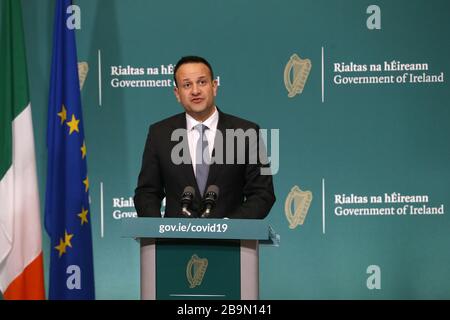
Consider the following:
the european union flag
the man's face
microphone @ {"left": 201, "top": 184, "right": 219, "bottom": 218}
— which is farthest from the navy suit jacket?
the european union flag

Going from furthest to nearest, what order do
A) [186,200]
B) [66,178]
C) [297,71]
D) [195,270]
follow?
[297,71], [66,178], [186,200], [195,270]

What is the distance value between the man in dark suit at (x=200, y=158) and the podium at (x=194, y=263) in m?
0.56

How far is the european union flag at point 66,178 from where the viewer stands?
4.80m

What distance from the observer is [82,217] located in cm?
484

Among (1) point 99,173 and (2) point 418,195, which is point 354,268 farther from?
(1) point 99,173

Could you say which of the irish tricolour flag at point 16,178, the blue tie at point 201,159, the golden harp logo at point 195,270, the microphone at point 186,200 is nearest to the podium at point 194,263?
the golden harp logo at point 195,270

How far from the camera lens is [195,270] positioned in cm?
300

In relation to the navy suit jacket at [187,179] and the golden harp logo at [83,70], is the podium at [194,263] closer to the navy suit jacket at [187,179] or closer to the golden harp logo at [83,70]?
the navy suit jacket at [187,179]

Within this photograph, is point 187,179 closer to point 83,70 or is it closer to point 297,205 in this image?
point 297,205

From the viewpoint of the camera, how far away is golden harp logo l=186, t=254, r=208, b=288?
9.80 feet

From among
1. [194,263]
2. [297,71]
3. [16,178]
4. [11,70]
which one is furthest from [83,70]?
[194,263]

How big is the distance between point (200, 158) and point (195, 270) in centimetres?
86

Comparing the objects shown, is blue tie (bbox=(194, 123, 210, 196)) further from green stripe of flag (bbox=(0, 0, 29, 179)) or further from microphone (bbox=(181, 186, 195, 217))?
green stripe of flag (bbox=(0, 0, 29, 179))

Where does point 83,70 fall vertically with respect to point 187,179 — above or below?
above
